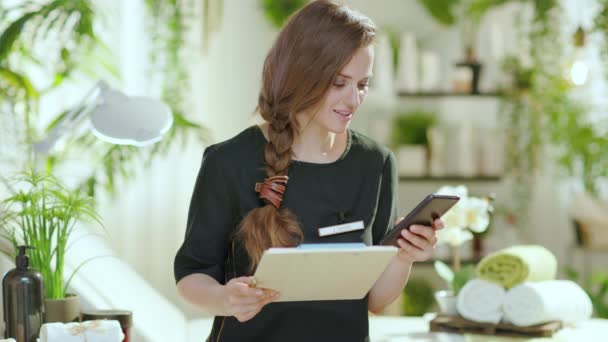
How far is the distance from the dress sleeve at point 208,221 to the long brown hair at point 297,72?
0.13ft

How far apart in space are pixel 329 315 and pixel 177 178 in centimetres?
385

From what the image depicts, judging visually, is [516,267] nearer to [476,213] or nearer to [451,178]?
[476,213]

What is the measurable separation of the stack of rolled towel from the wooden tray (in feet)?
0.05

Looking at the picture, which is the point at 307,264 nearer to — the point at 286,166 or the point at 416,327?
the point at 286,166

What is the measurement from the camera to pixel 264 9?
6.34 m

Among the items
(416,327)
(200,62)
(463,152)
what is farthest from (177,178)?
(416,327)

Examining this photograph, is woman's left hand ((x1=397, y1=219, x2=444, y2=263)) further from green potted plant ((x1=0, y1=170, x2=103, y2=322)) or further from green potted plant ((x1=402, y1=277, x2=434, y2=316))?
green potted plant ((x1=402, y1=277, x2=434, y2=316))

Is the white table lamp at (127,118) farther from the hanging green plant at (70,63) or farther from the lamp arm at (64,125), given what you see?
the hanging green plant at (70,63)

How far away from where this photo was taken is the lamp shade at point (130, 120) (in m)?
2.11

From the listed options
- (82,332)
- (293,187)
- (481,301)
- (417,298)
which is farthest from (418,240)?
(417,298)

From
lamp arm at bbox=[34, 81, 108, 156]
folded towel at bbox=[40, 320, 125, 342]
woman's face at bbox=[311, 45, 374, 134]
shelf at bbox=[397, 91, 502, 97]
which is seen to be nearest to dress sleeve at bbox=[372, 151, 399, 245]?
woman's face at bbox=[311, 45, 374, 134]

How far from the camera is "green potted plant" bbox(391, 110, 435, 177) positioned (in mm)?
6297

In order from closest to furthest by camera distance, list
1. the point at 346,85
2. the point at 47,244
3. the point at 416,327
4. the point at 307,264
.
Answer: the point at 307,264 → the point at 346,85 → the point at 47,244 → the point at 416,327

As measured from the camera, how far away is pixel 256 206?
1.71 m
